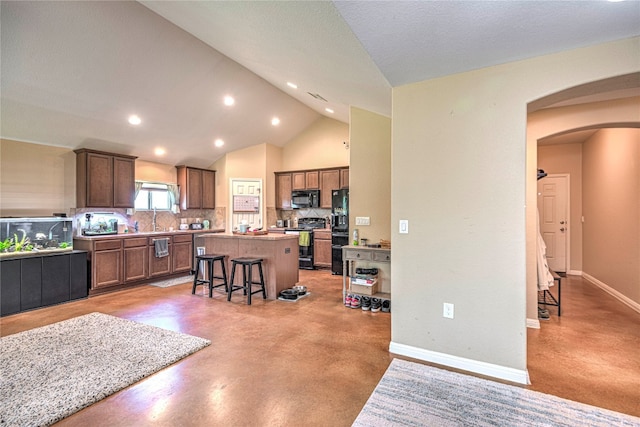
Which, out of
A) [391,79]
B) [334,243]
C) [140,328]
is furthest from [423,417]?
[334,243]

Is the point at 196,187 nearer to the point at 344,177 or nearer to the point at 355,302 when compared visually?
the point at 344,177

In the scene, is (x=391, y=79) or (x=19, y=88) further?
(x=19, y=88)

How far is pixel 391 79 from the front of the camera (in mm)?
2598

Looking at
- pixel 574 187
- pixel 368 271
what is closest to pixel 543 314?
pixel 368 271

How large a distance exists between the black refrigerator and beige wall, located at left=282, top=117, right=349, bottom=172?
45.5 inches

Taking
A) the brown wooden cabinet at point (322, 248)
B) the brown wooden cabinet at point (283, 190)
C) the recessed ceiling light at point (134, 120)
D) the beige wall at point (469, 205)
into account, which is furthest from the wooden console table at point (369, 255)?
the recessed ceiling light at point (134, 120)

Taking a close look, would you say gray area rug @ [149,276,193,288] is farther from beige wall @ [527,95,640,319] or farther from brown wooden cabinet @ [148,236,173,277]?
beige wall @ [527,95,640,319]

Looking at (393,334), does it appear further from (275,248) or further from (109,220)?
(109,220)

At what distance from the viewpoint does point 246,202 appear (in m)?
7.39

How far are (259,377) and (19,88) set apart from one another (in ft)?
14.7

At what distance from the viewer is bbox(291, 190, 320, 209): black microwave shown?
7.03 m

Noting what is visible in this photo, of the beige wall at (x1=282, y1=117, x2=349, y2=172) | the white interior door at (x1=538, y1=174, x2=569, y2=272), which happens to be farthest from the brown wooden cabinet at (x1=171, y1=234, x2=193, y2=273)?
the white interior door at (x1=538, y1=174, x2=569, y2=272)

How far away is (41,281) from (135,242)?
54.5 inches

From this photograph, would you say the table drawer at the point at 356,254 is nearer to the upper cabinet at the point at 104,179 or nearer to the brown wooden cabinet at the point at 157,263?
the brown wooden cabinet at the point at 157,263
